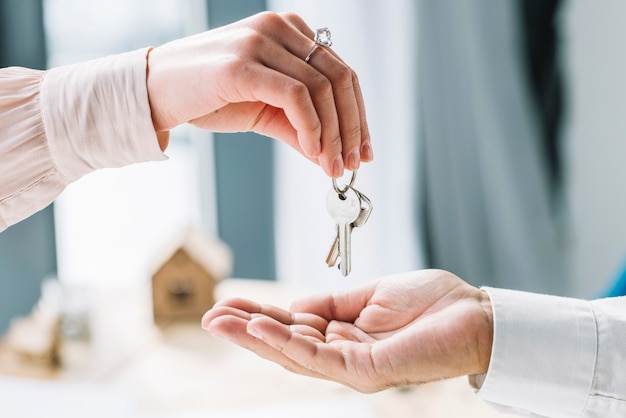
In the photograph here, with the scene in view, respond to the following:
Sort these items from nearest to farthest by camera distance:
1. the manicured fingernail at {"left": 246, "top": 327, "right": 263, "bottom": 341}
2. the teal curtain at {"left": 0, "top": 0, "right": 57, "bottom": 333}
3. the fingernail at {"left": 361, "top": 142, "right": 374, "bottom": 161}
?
the manicured fingernail at {"left": 246, "top": 327, "right": 263, "bottom": 341}
the fingernail at {"left": 361, "top": 142, "right": 374, "bottom": 161}
the teal curtain at {"left": 0, "top": 0, "right": 57, "bottom": 333}

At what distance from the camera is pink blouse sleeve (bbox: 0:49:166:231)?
1.02m

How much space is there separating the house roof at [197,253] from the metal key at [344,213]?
3.00 ft

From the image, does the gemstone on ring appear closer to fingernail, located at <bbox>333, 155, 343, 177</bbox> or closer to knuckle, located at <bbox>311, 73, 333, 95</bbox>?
knuckle, located at <bbox>311, 73, 333, 95</bbox>

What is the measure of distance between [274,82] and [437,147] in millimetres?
1849

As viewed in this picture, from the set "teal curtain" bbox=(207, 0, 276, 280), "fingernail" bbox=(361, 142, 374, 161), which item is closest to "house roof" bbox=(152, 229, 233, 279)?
"teal curtain" bbox=(207, 0, 276, 280)

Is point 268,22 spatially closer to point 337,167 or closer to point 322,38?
point 322,38

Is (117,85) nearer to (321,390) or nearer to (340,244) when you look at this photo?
(340,244)

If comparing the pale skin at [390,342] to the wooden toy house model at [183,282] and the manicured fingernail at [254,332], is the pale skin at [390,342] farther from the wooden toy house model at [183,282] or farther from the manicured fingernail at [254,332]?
the wooden toy house model at [183,282]

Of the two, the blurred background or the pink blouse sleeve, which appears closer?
the pink blouse sleeve

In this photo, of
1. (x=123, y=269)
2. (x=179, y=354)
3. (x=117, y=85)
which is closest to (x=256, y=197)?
(x=123, y=269)

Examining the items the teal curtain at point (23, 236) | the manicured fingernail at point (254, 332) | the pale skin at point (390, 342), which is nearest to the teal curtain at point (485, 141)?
the teal curtain at point (23, 236)

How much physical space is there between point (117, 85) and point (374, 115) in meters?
1.75

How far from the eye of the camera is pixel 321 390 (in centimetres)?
156

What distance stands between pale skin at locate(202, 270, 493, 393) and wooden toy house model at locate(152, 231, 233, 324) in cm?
87
